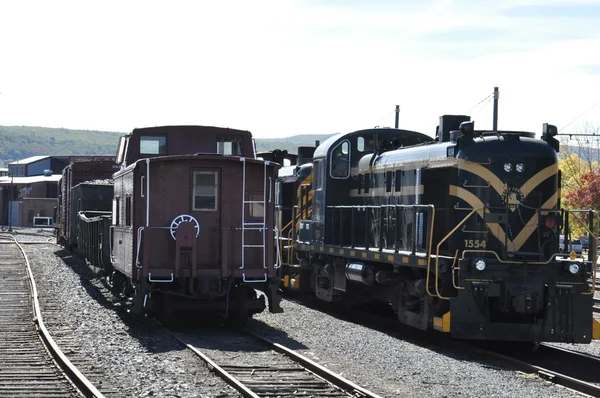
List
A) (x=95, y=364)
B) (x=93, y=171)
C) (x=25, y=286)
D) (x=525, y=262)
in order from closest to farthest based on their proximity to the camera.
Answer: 1. (x=95, y=364)
2. (x=525, y=262)
3. (x=25, y=286)
4. (x=93, y=171)

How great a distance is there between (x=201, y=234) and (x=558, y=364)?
6310 millimetres

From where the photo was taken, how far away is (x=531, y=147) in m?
13.5

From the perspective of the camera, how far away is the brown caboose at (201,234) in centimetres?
1475

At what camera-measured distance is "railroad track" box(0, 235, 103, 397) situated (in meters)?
9.76

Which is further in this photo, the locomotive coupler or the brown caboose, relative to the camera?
the locomotive coupler

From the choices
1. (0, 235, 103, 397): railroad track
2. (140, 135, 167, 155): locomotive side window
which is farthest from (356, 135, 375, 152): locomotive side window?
(0, 235, 103, 397): railroad track

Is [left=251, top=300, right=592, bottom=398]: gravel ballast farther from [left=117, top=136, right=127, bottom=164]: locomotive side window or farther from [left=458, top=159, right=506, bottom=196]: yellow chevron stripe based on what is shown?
[left=117, top=136, right=127, bottom=164]: locomotive side window

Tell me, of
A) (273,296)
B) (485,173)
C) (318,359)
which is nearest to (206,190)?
(273,296)

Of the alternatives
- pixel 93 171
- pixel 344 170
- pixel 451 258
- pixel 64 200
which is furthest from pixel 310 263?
pixel 64 200

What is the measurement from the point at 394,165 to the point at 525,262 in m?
3.67

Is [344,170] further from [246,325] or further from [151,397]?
[151,397]

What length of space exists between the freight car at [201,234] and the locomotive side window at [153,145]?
1.90 m

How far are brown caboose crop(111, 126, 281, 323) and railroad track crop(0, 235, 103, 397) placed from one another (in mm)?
1932

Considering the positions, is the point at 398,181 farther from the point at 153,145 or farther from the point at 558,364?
the point at 153,145
